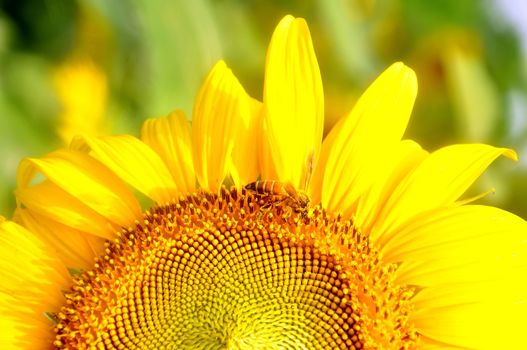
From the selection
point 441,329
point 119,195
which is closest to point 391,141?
point 441,329

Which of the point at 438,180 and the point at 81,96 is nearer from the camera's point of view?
the point at 438,180

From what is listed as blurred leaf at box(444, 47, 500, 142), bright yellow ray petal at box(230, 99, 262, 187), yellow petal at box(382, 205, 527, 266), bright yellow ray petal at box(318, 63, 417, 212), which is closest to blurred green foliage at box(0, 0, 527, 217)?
blurred leaf at box(444, 47, 500, 142)

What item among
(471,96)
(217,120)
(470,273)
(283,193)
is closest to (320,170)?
(283,193)

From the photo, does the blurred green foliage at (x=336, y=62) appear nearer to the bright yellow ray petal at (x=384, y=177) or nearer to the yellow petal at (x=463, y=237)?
the bright yellow ray petal at (x=384, y=177)

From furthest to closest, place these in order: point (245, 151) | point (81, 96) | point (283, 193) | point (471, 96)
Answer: point (81, 96)
point (471, 96)
point (245, 151)
point (283, 193)

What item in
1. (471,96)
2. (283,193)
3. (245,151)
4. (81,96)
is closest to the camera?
(283,193)

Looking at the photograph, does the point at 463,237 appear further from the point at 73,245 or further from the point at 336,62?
the point at 336,62
